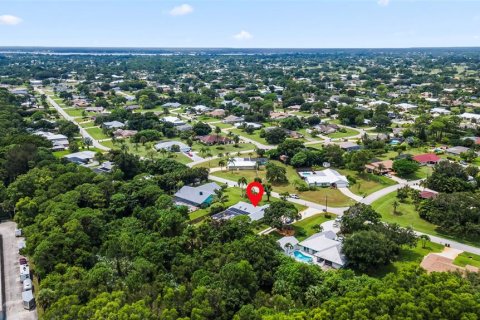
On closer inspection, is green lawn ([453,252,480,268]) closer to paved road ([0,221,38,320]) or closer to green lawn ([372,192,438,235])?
green lawn ([372,192,438,235])

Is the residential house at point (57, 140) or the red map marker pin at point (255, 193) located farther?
the residential house at point (57, 140)

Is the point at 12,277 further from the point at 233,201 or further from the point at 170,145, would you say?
the point at 170,145

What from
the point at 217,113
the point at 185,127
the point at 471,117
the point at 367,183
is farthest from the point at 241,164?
the point at 471,117

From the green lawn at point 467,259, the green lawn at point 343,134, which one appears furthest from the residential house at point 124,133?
the green lawn at point 467,259

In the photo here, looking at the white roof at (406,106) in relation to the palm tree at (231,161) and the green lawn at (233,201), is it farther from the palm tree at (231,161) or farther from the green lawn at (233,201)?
the green lawn at (233,201)

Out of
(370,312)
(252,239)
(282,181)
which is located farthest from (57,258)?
(282,181)

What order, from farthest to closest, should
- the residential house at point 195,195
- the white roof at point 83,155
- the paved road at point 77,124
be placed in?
the paved road at point 77,124 → the white roof at point 83,155 → the residential house at point 195,195

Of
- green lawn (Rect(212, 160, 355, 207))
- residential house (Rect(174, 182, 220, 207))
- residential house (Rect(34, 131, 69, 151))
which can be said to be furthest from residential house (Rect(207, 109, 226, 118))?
residential house (Rect(174, 182, 220, 207))
